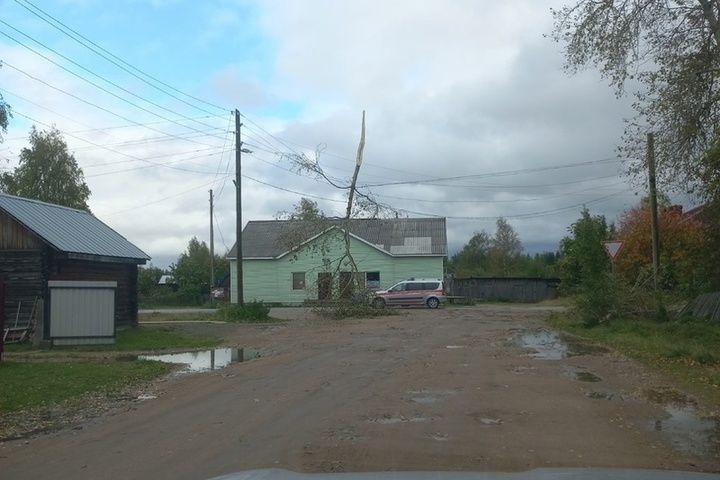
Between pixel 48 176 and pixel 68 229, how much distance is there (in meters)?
30.9

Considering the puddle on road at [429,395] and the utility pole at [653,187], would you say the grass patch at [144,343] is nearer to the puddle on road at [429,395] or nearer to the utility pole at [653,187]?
the puddle on road at [429,395]

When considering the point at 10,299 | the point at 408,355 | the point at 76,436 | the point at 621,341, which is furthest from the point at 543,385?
the point at 10,299

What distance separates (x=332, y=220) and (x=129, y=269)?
34.7 feet

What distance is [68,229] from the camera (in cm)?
2803

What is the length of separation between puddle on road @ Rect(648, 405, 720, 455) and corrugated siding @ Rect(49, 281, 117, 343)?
16.8m

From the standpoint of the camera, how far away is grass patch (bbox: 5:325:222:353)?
71.9ft

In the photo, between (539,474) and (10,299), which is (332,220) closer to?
(10,299)

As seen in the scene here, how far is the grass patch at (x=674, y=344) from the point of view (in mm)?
13524

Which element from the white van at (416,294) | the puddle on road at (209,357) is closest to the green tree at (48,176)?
the white van at (416,294)

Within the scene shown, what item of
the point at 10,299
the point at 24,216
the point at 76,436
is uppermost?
the point at 24,216

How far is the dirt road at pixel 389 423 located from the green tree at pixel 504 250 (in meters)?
72.8

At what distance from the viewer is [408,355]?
17719 mm

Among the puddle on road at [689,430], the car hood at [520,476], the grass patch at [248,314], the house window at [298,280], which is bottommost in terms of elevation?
the puddle on road at [689,430]

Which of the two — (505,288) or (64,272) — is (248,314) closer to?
(64,272)
